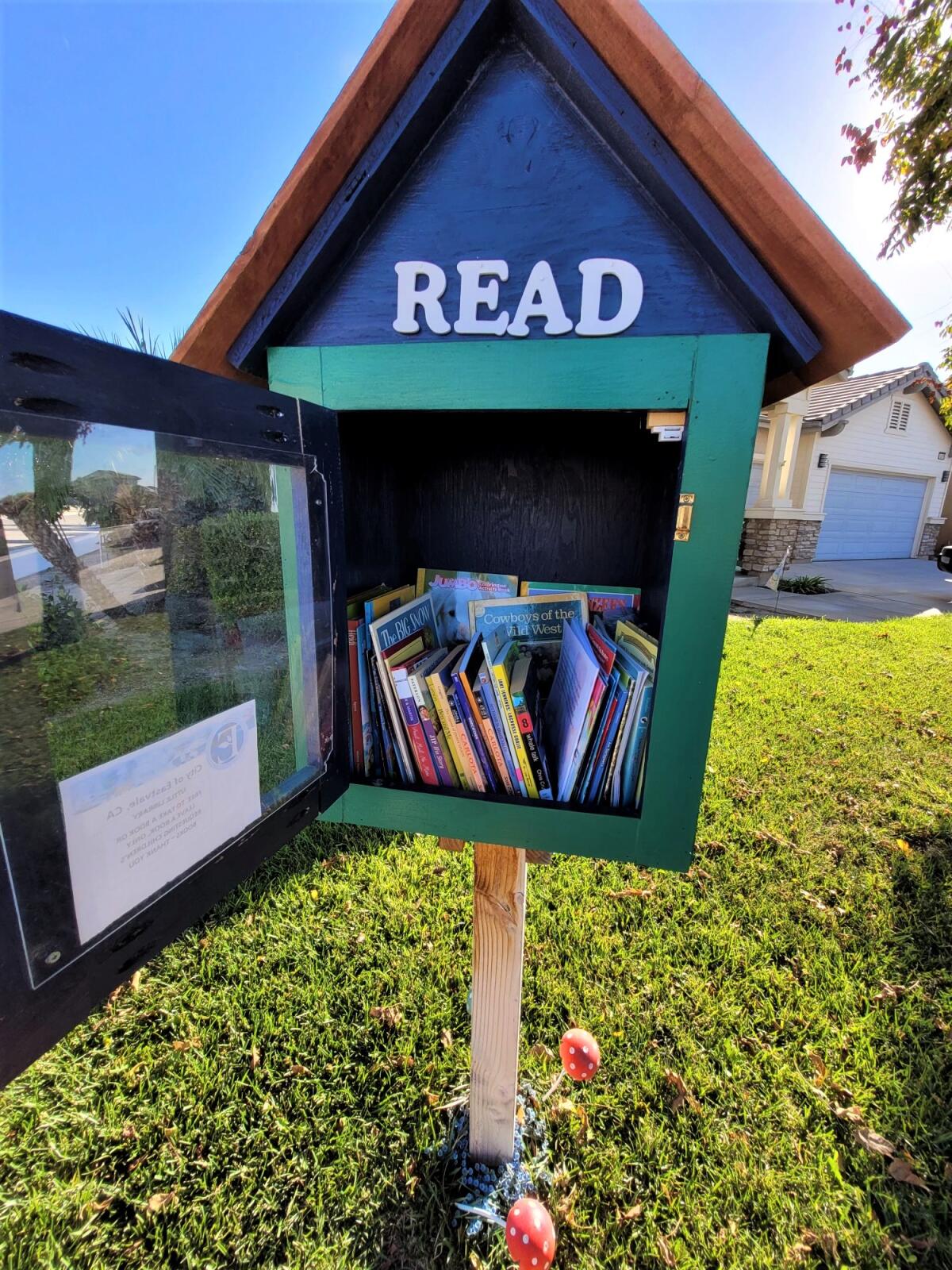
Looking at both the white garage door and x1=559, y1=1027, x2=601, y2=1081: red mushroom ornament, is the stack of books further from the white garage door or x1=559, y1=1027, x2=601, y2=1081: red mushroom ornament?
the white garage door

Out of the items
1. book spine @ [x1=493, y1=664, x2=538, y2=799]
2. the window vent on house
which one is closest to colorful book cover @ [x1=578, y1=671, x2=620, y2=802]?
book spine @ [x1=493, y1=664, x2=538, y2=799]

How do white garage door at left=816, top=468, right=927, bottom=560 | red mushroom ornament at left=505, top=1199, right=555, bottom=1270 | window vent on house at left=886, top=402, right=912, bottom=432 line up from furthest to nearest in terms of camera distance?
window vent on house at left=886, top=402, right=912, bottom=432 < white garage door at left=816, top=468, right=927, bottom=560 < red mushroom ornament at left=505, top=1199, right=555, bottom=1270

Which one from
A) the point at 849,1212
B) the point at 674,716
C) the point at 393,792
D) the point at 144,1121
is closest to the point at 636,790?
the point at 674,716

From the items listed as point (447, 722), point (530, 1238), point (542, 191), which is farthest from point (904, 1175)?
point (542, 191)

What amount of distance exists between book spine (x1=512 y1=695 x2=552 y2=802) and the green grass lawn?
134cm

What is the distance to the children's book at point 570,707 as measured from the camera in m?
1.13

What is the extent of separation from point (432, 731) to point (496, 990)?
Result: 78 cm

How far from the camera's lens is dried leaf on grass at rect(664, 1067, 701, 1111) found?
1.91 meters

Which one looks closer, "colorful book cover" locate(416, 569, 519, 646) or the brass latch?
the brass latch

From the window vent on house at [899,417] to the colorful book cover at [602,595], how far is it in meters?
15.8

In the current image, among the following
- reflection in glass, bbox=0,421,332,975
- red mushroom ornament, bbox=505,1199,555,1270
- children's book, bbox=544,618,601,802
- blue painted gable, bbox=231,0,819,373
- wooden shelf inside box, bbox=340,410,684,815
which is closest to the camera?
reflection in glass, bbox=0,421,332,975

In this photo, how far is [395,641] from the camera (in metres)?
1.29

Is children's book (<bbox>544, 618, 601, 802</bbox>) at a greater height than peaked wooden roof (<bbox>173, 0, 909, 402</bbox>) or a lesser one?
lesser

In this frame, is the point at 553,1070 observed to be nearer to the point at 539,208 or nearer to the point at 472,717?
the point at 472,717
